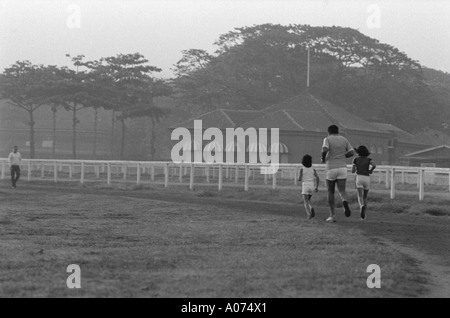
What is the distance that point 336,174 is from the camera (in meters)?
17.8

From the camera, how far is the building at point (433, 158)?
211 ft

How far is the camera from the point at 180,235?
48.5 ft

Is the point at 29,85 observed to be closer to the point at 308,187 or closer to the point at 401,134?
the point at 401,134

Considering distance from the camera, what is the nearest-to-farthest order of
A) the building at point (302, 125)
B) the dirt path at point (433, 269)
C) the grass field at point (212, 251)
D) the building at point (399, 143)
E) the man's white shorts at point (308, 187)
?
the grass field at point (212, 251)
the dirt path at point (433, 269)
the man's white shorts at point (308, 187)
the building at point (302, 125)
the building at point (399, 143)

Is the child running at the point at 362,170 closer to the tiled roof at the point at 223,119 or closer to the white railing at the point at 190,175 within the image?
the white railing at the point at 190,175

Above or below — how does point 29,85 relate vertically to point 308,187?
above

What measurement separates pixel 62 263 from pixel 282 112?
7274cm

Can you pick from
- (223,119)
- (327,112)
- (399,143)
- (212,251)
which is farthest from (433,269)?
(399,143)

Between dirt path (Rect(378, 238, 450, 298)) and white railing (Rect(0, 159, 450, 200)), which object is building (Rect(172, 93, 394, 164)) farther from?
dirt path (Rect(378, 238, 450, 298))

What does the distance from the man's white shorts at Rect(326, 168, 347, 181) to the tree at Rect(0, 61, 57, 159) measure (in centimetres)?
6747

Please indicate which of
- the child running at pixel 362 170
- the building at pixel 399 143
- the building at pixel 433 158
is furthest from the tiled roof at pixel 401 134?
the child running at pixel 362 170

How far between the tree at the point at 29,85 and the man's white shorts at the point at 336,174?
221 ft

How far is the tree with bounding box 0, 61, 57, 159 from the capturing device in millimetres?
83875

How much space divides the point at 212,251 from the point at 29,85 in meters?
74.9
